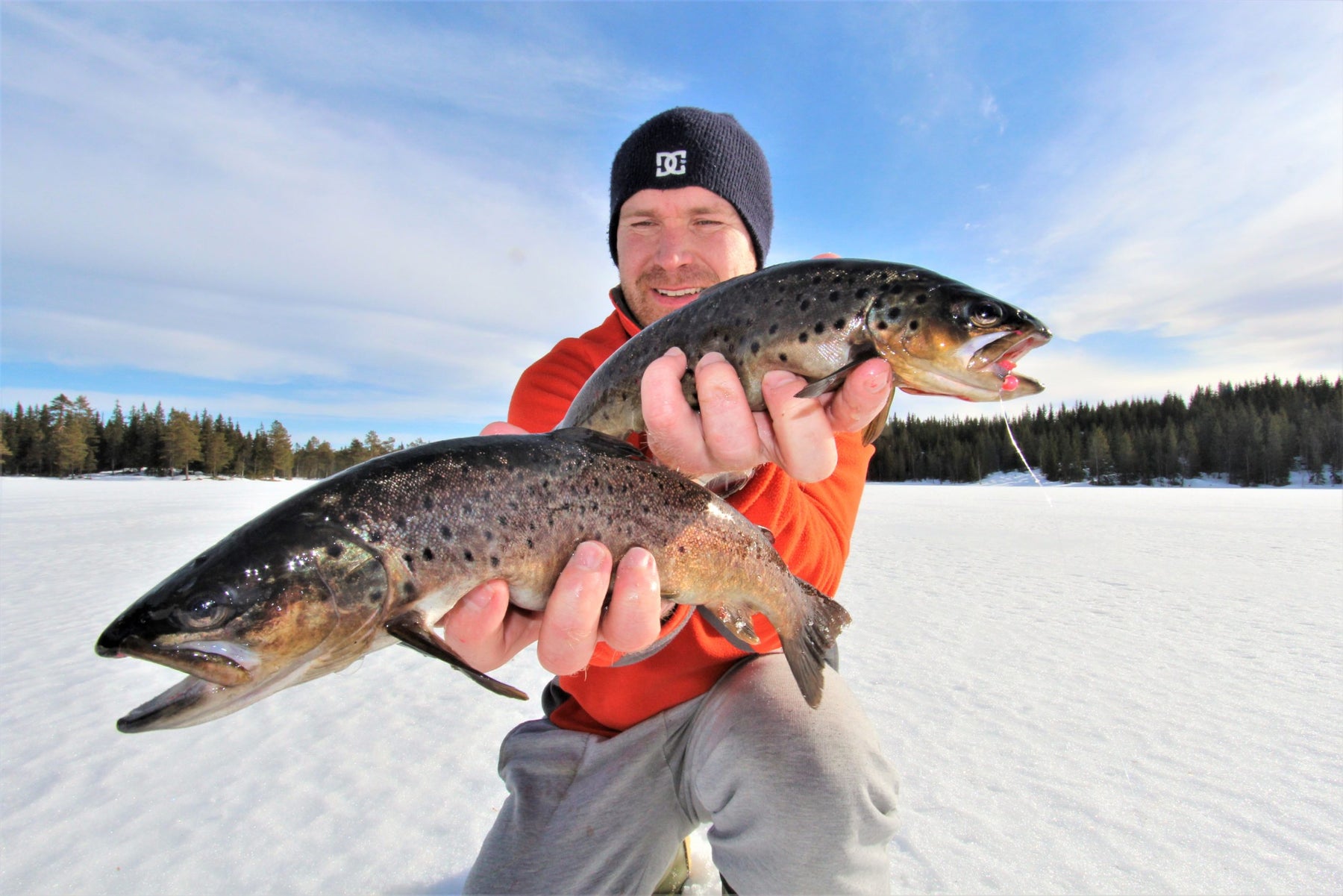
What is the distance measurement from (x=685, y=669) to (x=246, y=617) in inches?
95.3

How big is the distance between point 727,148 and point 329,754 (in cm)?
532

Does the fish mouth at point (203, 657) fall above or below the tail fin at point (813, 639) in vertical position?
above

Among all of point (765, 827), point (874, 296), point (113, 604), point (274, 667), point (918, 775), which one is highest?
point (874, 296)

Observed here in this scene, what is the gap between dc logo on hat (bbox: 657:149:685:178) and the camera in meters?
4.79

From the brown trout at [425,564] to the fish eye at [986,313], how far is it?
49.2 inches

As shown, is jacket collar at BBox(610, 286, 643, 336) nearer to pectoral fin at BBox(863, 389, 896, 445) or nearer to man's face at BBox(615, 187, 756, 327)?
man's face at BBox(615, 187, 756, 327)

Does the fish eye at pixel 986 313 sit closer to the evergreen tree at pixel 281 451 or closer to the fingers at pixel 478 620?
the fingers at pixel 478 620

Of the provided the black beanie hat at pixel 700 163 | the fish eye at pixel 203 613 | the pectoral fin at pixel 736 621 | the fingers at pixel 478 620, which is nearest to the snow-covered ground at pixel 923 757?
the pectoral fin at pixel 736 621

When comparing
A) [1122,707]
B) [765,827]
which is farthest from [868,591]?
[765,827]

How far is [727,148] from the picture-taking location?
16.4 feet

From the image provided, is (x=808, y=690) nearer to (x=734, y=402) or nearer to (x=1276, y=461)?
(x=734, y=402)

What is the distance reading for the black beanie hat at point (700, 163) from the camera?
4805 mm

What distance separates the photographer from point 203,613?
1.81 metres

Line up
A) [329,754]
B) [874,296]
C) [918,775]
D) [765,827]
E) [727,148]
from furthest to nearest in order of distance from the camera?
1. [727,148]
2. [329,754]
3. [918,775]
4. [765,827]
5. [874,296]
